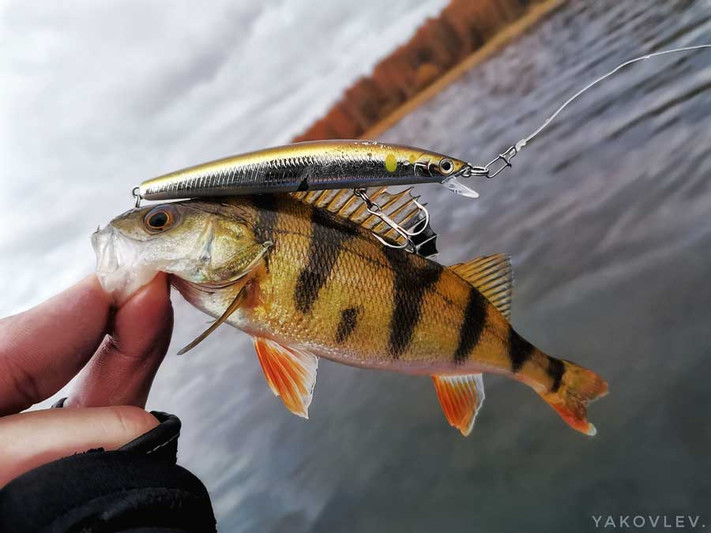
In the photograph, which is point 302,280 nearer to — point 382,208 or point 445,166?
point 382,208

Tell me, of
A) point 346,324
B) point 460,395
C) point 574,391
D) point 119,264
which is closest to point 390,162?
point 346,324

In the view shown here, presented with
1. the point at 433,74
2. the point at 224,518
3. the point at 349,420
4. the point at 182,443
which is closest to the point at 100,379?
the point at 349,420

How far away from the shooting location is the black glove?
2.96 ft

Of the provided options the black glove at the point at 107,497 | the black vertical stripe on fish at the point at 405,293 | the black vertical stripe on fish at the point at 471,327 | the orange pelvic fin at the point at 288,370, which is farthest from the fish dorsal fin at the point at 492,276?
the black glove at the point at 107,497

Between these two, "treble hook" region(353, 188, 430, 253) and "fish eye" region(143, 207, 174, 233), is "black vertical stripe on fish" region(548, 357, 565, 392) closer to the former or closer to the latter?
"treble hook" region(353, 188, 430, 253)

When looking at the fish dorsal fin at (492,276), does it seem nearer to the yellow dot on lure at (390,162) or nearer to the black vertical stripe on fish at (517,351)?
the black vertical stripe on fish at (517,351)

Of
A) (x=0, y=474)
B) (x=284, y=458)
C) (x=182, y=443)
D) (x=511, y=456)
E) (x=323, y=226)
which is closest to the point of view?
(x=0, y=474)

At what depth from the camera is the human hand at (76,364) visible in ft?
3.88

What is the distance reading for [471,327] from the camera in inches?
62.6

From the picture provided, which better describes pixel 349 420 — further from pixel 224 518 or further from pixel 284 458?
pixel 224 518

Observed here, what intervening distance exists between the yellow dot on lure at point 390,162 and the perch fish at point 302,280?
19cm

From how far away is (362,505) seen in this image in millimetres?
4547

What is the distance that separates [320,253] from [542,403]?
357cm

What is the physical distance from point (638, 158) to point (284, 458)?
18.9 ft
